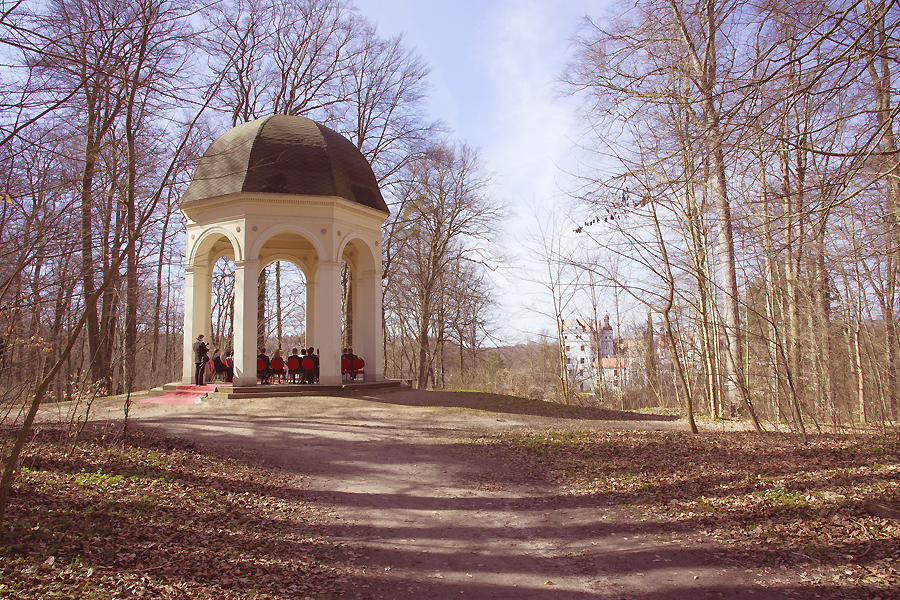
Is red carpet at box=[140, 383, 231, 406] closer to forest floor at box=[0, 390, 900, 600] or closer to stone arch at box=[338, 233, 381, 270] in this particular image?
forest floor at box=[0, 390, 900, 600]

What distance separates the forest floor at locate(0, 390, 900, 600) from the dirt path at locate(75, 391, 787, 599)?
0.02 m

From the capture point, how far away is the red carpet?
44.9 feet

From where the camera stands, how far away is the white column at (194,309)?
1524cm

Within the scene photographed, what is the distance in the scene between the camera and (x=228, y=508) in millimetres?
5617

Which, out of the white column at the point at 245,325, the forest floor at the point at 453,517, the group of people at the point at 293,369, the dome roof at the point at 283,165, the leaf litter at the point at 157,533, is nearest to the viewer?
the leaf litter at the point at 157,533

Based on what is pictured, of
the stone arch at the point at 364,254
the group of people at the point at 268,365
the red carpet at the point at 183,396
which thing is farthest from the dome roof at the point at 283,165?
the red carpet at the point at 183,396

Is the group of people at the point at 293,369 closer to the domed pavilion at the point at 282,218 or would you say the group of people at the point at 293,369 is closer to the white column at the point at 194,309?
the domed pavilion at the point at 282,218

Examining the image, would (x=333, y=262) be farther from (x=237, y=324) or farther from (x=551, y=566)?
(x=551, y=566)

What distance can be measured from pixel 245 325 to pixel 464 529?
34.3ft

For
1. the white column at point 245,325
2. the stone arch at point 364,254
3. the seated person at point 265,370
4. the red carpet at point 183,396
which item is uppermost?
the stone arch at point 364,254

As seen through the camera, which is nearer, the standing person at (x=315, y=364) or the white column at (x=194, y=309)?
the white column at (x=194, y=309)

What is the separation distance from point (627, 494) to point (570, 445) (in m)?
2.61

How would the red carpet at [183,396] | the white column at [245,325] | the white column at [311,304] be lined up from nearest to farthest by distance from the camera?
the red carpet at [183,396] → the white column at [245,325] → the white column at [311,304]

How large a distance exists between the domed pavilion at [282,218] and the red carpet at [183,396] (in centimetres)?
62
